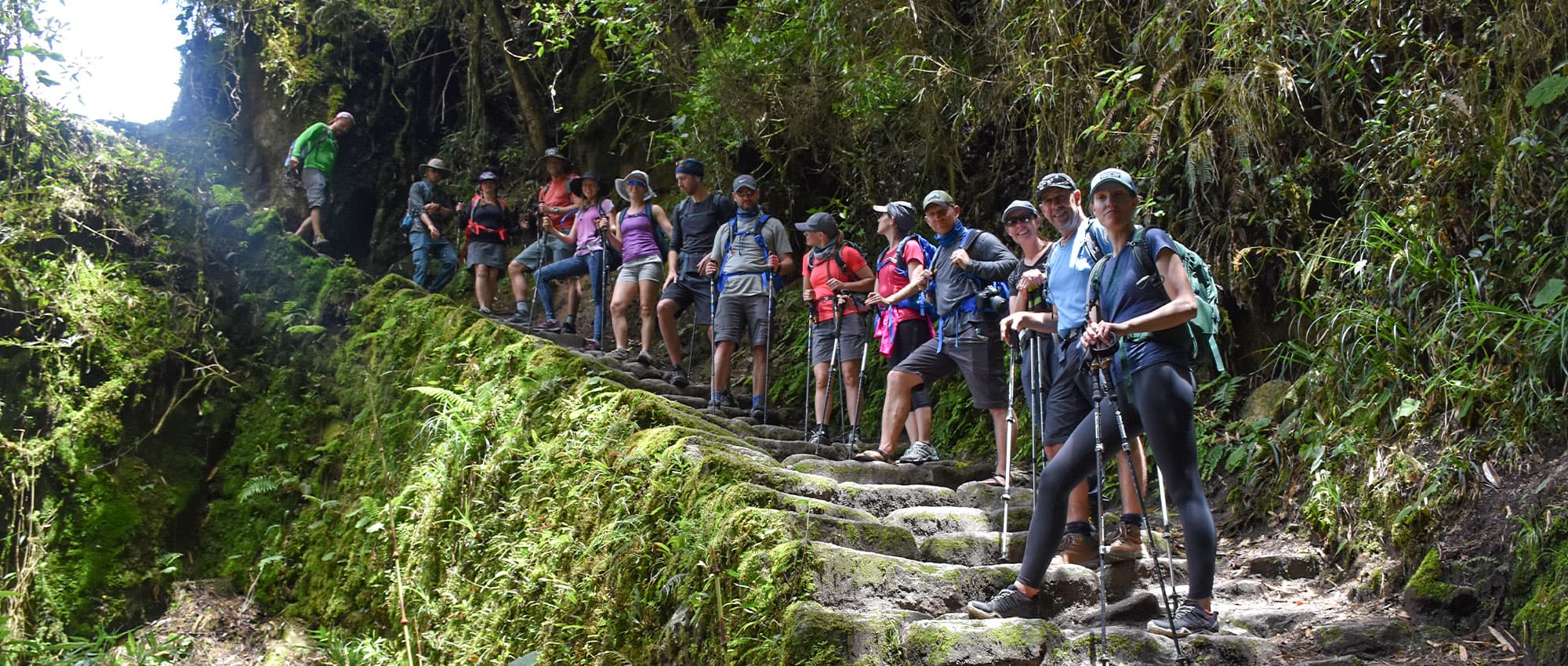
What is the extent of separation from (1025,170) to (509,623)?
574 cm

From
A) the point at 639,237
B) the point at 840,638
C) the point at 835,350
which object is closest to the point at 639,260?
the point at 639,237

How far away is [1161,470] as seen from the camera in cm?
412

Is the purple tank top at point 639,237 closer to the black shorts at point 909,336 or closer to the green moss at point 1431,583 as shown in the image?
the black shorts at point 909,336

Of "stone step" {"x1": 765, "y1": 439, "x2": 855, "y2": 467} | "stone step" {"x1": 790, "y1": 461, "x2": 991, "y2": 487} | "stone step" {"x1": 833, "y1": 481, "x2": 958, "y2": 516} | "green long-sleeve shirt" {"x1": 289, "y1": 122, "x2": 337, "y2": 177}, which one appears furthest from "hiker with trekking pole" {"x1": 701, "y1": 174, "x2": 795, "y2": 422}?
"green long-sleeve shirt" {"x1": 289, "y1": 122, "x2": 337, "y2": 177}

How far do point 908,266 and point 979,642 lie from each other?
365cm

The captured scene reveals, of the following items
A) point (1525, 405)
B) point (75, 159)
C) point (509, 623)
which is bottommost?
point (509, 623)

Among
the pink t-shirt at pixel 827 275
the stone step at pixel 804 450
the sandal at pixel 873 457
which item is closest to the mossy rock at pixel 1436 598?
the sandal at pixel 873 457

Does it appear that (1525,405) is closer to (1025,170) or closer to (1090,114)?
(1090,114)

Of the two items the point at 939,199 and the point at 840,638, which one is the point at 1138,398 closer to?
the point at 840,638

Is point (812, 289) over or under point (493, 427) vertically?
over

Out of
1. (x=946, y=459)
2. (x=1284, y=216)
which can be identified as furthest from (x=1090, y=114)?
(x=946, y=459)

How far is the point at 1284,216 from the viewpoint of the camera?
681cm

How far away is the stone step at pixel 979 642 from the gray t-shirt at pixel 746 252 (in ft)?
15.9

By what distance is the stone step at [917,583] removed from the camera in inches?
175
